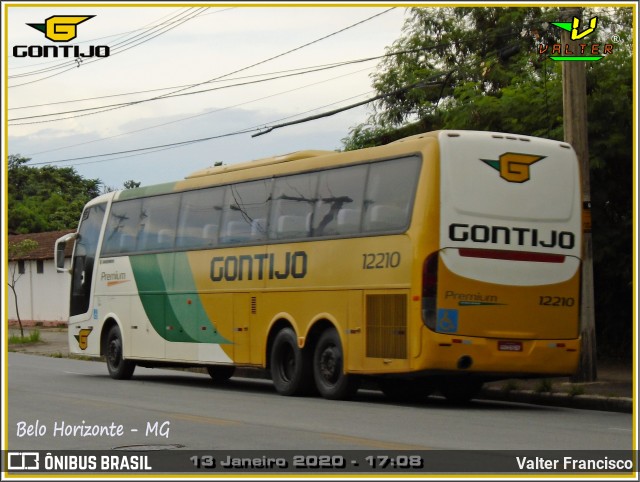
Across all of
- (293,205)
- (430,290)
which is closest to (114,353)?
(293,205)

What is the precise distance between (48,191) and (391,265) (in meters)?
65.9

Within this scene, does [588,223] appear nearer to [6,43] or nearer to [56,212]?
[6,43]

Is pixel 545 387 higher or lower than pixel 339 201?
lower

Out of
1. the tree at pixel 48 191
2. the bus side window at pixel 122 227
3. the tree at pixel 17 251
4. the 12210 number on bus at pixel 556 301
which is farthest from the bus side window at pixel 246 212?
the tree at pixel 48 191

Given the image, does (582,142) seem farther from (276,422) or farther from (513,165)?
(276,422)

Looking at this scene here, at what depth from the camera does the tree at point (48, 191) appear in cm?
7275

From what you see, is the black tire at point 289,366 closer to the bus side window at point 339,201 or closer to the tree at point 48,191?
the bus side window at point 339,201

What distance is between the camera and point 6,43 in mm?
14570

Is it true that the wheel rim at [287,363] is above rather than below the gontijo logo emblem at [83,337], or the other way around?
below

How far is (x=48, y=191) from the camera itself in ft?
264

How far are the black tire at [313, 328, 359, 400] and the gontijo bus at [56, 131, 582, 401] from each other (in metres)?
0.03

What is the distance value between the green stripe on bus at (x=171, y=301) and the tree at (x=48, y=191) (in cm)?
4923

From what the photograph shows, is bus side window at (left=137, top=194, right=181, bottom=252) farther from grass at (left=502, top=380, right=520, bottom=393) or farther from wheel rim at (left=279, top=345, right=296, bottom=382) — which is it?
grass at (left=502, top=380, right=520, bottom=393)

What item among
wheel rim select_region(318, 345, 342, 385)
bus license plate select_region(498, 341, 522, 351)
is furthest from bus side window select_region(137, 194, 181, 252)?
bus license plate select_region(498, 341, 522, 351)
